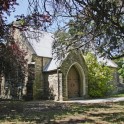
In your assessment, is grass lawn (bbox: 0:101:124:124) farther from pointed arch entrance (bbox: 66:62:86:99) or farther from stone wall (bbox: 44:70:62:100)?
pointed arch entrance (bbox: 66:62:86:99)

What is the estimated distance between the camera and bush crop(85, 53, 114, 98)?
108 feet

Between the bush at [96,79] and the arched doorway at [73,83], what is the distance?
4.25 feet

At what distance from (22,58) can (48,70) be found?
12.8 feet

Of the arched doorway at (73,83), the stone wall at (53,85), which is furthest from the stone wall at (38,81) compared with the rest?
the arched doorway at (73,83)

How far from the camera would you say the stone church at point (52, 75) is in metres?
30.0

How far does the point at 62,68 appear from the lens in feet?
98.2

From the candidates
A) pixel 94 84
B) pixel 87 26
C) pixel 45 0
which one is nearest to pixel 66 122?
pixel 45 0

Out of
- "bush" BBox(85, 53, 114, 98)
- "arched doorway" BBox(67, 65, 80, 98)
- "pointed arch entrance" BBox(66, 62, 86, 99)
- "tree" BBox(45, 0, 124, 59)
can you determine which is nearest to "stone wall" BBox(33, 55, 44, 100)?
"pointed arch entrance" BBox(66, 62, 86, 99)

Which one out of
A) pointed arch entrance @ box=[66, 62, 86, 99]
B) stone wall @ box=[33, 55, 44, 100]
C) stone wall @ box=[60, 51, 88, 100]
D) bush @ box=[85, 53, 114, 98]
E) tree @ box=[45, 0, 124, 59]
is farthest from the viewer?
bush @ box=[85, 53, 114, 98]

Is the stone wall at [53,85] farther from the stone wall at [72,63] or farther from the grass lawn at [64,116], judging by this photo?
the grass lawn at [64,116]

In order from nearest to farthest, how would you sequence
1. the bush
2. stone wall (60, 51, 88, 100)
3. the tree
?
the tree
stone wall (60, 51, 88, 100)
the bush

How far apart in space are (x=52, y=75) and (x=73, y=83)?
2.97 meters

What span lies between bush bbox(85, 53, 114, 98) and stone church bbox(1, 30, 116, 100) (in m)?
0.80

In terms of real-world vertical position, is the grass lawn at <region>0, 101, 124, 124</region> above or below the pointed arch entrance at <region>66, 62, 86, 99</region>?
below
